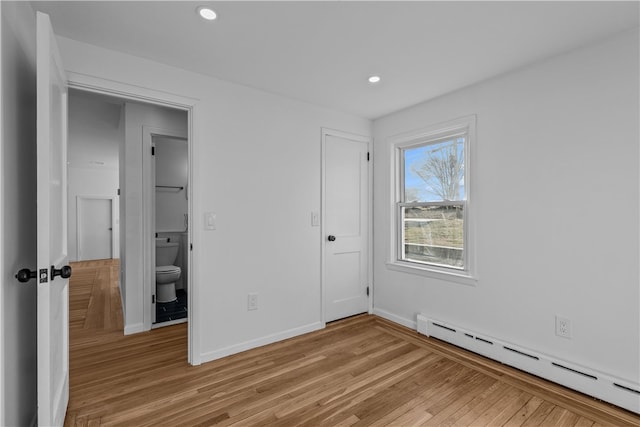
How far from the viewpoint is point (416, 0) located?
1669 millimetres

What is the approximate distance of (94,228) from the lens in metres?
8.19

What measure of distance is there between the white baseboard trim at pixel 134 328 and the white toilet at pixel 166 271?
→ 79cm

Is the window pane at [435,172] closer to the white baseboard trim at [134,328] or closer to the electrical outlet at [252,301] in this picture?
the electrical outlet at [252,301]

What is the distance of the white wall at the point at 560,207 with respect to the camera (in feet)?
6.42

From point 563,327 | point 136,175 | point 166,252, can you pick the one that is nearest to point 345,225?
point 563,327

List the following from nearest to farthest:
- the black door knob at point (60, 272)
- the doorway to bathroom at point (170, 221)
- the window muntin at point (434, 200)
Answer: the black door knob at point (60, 272), the window muntin at point (434, 200), the doorway to bathroom at point (170, 221)

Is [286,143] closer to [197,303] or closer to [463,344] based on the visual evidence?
[197,303]

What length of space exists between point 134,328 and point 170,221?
1.96 metres

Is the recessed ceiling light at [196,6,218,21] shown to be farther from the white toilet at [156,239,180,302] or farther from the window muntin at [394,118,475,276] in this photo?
the white toilet at [156,239,180,302]

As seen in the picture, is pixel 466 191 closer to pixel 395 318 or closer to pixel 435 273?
pixel 435 273

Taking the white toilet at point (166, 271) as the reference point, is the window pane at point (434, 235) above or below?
above

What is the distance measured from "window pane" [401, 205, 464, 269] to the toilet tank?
3217mm

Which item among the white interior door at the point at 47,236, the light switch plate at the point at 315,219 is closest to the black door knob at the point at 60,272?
the white interior door at the point at 47,236

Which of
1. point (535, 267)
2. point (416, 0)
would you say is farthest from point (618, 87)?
point (416, 0)
